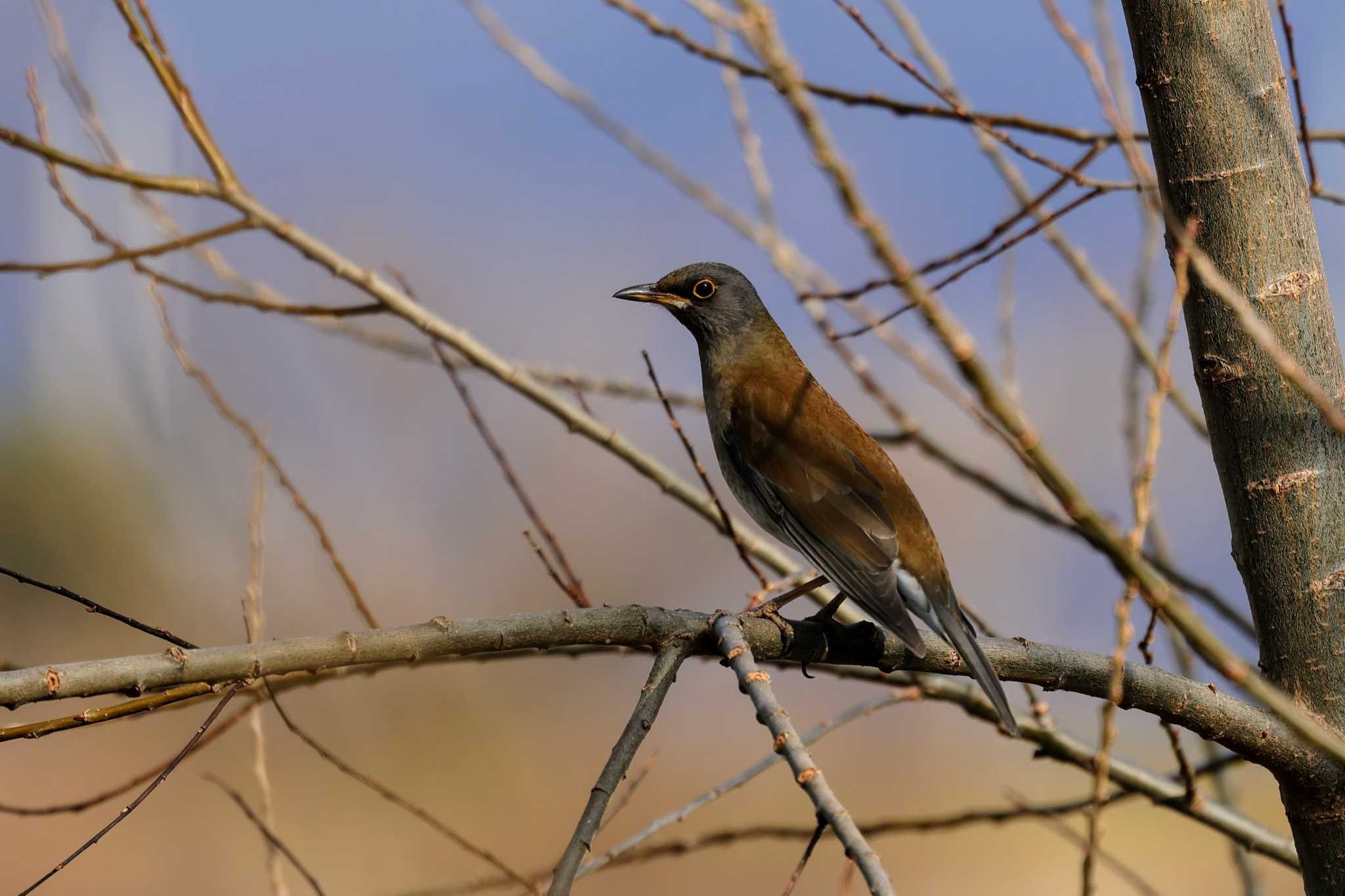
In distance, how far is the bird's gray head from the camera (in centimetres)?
583

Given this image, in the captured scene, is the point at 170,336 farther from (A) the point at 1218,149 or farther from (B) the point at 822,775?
(A) the point at 1218,149

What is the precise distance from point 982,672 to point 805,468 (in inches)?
66.6

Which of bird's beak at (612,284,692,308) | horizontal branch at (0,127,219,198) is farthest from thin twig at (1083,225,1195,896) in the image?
bird's beak at (612,284,692,308)

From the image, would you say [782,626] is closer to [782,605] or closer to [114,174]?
[782,605]

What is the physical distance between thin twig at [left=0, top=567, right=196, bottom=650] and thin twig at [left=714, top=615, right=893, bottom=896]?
1.20 metres

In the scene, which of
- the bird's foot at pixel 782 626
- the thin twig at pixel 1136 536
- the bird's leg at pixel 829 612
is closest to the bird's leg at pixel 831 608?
the bird's leg at pixel 829 612

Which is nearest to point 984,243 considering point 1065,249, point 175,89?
point 1065,249

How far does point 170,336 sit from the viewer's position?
4.35 m

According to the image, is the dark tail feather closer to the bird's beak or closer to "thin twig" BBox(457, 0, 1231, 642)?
"thin twig" BBox(457, 0, 1231, 642)

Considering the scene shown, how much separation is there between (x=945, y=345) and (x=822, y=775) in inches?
Answer: 39.5

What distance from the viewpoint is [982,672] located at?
10.8 ft

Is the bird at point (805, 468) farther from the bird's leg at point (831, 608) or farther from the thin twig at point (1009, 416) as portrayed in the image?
the thin twig at point (1009, 416)

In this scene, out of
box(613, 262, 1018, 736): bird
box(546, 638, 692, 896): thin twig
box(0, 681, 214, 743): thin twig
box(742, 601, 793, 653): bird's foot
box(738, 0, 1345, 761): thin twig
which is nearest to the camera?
box(738, 0, 1345, 761): thin twig

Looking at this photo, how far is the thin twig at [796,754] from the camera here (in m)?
1.98
